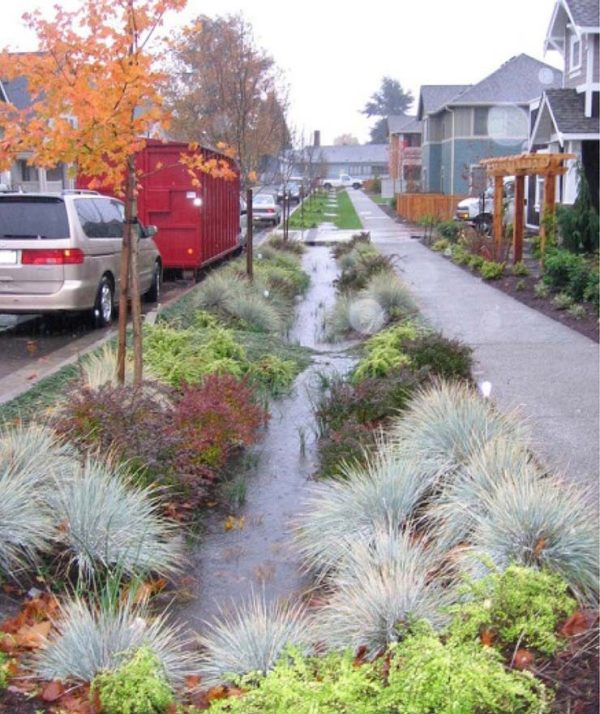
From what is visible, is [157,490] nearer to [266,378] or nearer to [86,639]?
[86,639]

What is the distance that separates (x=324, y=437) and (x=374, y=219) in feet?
137

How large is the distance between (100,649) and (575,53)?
26.8 meters

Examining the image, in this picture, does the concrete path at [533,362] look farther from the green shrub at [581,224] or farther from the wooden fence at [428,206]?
the wooden fence at [428,206]

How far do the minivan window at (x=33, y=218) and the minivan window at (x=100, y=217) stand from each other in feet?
0.96

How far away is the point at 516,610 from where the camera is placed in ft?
12.2

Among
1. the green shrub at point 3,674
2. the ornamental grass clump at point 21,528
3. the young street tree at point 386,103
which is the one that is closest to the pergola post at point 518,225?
the ornamental grass clump at point 21,528

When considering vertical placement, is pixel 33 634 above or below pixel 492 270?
below

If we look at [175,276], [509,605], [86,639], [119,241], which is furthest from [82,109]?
[175,276]

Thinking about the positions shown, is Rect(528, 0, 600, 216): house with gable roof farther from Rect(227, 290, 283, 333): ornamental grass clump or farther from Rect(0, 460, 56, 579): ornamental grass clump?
Rect(0, 460, 56, 579): ornamental grass clump

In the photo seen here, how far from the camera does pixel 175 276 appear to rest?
18797 mm

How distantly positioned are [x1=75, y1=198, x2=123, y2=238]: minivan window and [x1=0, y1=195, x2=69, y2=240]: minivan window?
294 mm

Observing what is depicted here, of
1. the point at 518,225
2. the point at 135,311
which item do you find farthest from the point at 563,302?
the point at 135,311

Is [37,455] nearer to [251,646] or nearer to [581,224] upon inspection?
[251,646]

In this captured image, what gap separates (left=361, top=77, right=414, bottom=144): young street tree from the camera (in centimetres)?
13450
